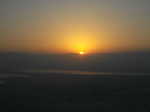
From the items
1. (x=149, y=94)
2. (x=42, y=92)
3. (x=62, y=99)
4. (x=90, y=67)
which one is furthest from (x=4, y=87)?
(x=90, y=67)

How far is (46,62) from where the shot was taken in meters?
35.1

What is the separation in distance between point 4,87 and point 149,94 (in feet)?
31.6

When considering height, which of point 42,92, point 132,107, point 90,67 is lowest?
point 132,107

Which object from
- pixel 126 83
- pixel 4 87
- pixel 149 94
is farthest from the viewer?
pixel 126 83

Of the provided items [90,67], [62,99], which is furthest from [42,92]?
[90,67]

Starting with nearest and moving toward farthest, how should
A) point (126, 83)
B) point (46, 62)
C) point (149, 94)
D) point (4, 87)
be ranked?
point (149, 94), point (4, 87), point (126, 83), point (46, 62)

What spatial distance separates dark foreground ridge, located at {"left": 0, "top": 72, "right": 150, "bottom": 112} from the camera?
13.2 m

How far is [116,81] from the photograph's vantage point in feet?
69.8

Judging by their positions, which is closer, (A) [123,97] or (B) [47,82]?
(A) [123,97]

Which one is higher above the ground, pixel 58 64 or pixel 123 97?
pixel 58 64

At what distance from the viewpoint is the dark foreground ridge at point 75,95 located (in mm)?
13176

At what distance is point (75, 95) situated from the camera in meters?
16.2

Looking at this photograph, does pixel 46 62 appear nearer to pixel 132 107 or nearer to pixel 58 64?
pixel 58 64

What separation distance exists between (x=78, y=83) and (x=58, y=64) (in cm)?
1376
